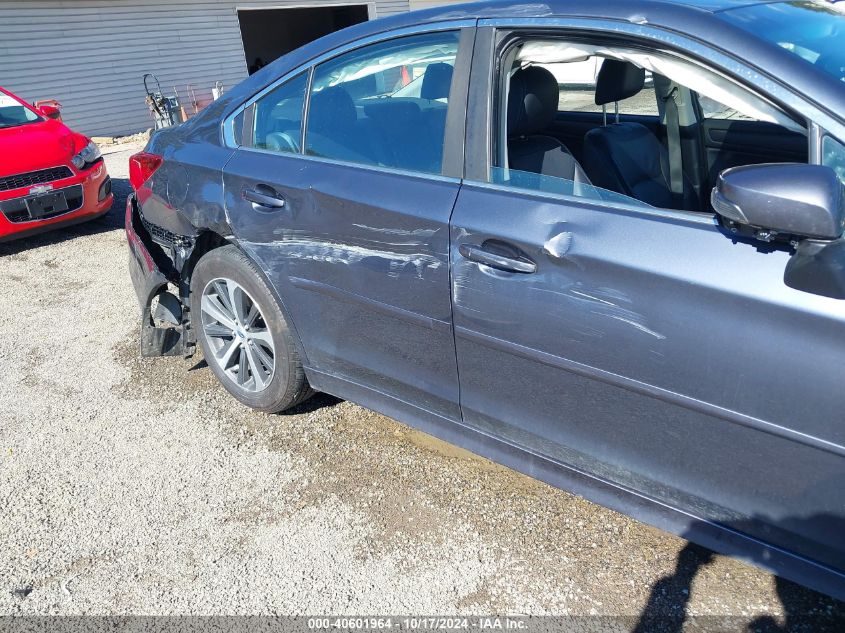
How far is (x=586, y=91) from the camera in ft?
10.1

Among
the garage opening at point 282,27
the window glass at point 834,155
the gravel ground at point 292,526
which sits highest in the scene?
the garage opening at point 282,27

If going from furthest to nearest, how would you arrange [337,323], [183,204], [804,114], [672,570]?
[183,204]
[337,323]
[672,570]
[804,114]

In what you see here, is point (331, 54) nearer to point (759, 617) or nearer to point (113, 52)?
point (759, 617)

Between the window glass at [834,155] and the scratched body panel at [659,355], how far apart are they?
0.89 ft

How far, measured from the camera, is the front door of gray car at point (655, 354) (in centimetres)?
170

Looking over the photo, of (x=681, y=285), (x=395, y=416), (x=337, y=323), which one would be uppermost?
(x=681, y=285)

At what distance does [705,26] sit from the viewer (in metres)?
1.88

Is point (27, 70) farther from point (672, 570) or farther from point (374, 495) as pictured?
point (672, 570)

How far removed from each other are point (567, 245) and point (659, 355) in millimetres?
393

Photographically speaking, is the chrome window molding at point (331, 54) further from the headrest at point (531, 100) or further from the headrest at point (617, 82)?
the headrest at point (617, 82)

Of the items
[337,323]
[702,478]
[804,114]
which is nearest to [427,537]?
[337,323]

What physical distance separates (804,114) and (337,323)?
169 cm

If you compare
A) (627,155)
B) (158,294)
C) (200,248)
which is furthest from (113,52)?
(627,155)

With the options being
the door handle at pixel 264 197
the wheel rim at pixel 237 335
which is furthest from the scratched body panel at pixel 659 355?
the wheel rim at pixel 237 335
